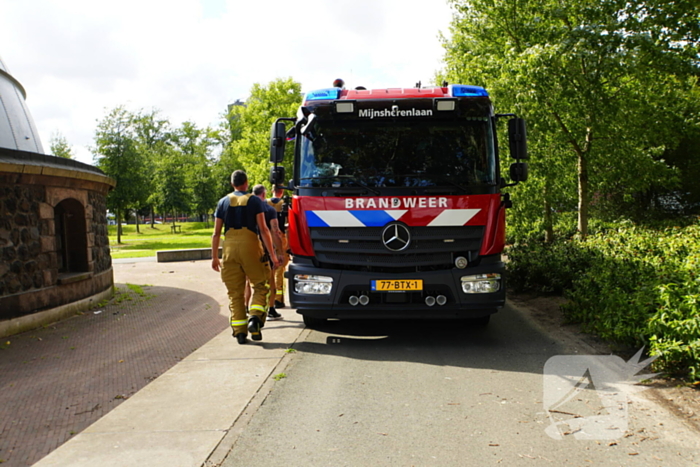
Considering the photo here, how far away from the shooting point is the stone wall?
7.96m

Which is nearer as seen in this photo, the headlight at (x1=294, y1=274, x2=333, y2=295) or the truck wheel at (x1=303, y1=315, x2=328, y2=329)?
the headlight at (x1=294, y1=274, x2=333, y2=295)

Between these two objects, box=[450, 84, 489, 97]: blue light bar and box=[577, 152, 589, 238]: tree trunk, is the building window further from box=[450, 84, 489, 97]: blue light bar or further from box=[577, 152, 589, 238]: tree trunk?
box=[577, 152, 589, 238]: tree trunk

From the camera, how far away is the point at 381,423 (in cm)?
424

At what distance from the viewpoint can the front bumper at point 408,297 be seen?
6.39 m

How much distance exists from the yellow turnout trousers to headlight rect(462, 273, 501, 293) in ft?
7.95

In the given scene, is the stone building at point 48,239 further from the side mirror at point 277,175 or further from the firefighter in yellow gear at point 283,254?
the side mirror at point 277,175

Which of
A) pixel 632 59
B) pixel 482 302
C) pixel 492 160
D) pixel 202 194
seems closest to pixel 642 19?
pixel 632 59

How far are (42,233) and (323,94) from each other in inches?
194

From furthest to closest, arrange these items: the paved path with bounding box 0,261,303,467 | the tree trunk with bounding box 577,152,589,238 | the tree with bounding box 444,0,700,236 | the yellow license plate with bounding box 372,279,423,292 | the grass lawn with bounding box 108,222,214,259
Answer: the grass lawn with bounding box 108,222,214,259, the tree trunk with bounding box 577,152,589,238, the tree with bounding box 444,0,700,236, the yellow license plate with bounding box 372,279,423,292, the paved path with bounding box 0,261,303,467

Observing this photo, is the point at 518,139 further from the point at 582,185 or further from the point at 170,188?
the point at 170,188

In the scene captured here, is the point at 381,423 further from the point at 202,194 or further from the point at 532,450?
the point at 202,194

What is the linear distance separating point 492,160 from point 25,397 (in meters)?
5.42

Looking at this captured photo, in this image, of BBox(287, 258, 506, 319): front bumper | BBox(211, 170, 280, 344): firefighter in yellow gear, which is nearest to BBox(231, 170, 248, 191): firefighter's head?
BBox(211, 170, 280, 344): firefighter in yellow gear

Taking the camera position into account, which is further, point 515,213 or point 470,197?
point 515,213
